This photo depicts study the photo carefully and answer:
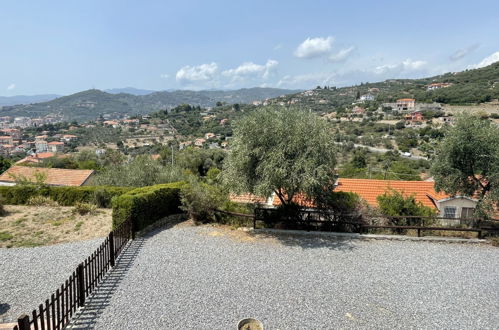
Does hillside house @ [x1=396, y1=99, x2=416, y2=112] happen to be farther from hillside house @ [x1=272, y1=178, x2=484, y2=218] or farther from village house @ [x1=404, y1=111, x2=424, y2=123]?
hillside house @ [x1=272, y1=178, x2=484, y2=218]

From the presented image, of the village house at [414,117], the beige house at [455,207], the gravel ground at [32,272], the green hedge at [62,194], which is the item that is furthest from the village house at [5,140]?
the beige house at [455,207]

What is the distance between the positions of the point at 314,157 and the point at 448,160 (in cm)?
611

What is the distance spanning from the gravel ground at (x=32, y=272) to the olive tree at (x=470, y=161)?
13.9m

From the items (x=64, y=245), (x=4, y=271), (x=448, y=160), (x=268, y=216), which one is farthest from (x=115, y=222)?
(x=448, y=160)

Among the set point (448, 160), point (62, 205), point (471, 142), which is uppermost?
point (471, 142)

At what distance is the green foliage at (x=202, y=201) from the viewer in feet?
42.0

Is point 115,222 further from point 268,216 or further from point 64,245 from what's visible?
point 268,216

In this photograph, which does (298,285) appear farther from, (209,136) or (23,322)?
(209,136)

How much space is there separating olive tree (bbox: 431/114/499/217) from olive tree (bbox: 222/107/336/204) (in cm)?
493

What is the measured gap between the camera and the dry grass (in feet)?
36.1

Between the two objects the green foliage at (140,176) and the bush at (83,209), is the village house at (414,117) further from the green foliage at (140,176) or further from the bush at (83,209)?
the bush at (83,209)

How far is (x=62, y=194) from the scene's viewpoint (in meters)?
16.9

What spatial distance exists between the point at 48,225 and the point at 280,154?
34.3 ft

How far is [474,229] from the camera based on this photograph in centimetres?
1127
